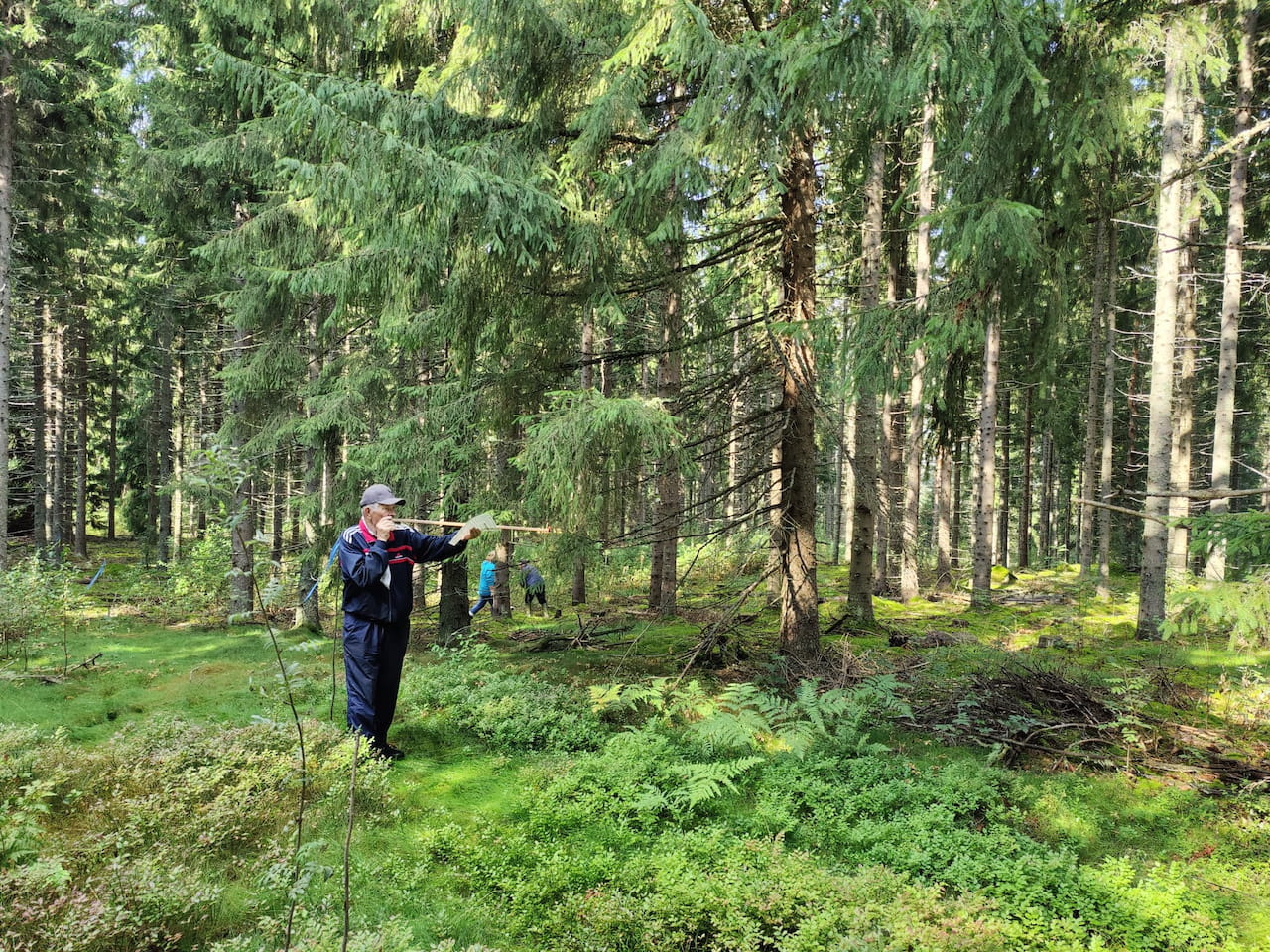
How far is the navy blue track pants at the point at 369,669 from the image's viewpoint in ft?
17.1

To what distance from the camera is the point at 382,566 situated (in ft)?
16.4

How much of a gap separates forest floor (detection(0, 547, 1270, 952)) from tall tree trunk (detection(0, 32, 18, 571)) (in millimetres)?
6342

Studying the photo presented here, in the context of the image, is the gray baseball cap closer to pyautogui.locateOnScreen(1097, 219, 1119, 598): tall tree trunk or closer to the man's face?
the man's face

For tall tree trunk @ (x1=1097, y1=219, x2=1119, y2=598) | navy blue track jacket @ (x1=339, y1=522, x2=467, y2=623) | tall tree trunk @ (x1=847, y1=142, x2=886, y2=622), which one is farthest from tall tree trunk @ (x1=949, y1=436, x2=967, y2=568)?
navy blue track jacket @ (x1=339, y1=522, x2=467, y2=623)

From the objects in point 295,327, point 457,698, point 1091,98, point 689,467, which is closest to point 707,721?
point 689,467

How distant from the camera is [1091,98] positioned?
15.1 feet

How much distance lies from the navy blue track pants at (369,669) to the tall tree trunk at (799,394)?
13.1 feet

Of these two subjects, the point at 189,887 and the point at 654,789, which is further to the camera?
the point at 654,789

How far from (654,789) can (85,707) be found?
19.4ft

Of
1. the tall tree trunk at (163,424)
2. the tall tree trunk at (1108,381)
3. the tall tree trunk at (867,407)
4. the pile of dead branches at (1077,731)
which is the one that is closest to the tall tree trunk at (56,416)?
the tall tree trunk at (163,424)

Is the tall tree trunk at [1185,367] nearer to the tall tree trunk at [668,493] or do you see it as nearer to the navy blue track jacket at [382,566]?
the tall tree trunk at [668,493]

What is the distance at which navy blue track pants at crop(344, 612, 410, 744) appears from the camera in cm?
520

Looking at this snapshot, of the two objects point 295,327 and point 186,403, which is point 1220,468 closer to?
point 295,327

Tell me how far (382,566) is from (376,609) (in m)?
0.45
